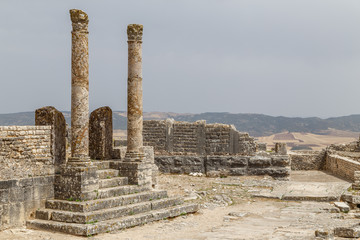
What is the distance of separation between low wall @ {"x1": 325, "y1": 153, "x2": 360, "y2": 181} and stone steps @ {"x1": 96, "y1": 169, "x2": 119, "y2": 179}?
11383 mm

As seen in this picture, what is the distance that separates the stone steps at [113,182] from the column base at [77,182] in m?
0.56

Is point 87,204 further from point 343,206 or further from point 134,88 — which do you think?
point 343,206

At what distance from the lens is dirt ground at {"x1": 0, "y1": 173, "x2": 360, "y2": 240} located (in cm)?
994

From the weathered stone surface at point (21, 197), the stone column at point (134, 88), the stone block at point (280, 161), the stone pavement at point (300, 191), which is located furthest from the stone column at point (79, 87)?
the stone block at point (280, 161)

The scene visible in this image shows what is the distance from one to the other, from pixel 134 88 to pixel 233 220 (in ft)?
14.1

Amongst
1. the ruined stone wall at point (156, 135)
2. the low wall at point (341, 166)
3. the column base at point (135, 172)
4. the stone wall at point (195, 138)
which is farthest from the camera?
the ruined stone wall at point (156, 135)

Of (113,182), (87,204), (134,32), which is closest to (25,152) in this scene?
(87,204)

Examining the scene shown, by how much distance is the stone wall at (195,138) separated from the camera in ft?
66.7

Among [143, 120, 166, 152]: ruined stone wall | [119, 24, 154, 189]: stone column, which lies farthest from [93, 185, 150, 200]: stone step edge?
[143, 120, 166, 152]: ruined stone wall

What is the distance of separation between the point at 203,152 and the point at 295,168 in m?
9.09

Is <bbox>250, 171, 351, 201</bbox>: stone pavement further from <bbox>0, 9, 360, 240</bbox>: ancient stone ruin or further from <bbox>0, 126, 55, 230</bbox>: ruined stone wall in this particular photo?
<bbox>0, 126, 55, 230</bbox>: ruined stone wall

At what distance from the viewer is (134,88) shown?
1314 centimetres

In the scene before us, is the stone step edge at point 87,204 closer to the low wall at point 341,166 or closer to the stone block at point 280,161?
the stone block at point 280,161

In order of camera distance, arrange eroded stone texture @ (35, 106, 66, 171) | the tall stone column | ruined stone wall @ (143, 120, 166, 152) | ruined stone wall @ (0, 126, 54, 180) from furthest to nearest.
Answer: ruined stone wall @ (143, 120, 166, 152) < eroded stone texture @ (35, 106, 66, 171) < the tall stone column < ruined stone wall @ (0, 126, 54, 180)
